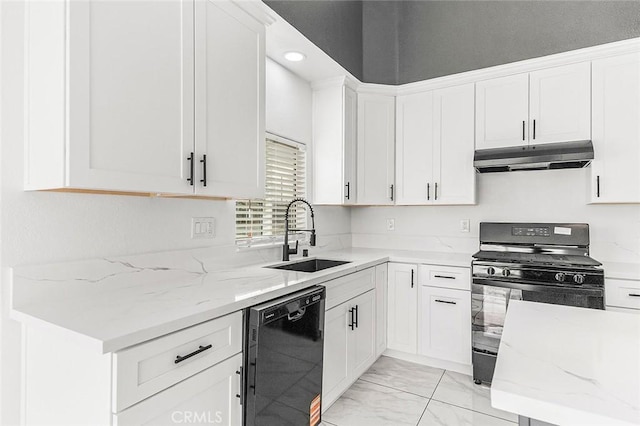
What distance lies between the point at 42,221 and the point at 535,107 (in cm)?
324

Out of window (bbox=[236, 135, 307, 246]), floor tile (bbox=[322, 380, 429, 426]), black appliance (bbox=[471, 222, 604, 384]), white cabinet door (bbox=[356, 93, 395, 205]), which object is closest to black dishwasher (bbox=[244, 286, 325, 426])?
floor tile (bbox=[322, 380, 429, 426])

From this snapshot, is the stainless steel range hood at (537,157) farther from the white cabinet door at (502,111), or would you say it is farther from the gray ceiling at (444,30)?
the gray ceiling at (444,30)

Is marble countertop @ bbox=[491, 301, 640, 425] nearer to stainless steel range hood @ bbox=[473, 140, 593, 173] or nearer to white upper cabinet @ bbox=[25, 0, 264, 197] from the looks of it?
white upper cabinet @ bbox=[25, 0, 264, 197]

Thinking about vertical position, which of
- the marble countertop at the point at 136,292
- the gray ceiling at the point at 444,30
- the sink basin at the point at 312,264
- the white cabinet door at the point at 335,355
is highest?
the gray ceiling at the point at 444,30

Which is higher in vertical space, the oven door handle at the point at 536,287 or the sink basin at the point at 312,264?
the sink basin at the point at 312,264

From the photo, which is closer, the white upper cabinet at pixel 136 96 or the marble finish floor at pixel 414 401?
the white upper cabinet at pixel 136 96

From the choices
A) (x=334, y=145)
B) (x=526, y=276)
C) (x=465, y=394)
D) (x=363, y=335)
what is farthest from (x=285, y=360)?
(x=334, y=145)

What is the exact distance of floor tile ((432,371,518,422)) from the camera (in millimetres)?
2301

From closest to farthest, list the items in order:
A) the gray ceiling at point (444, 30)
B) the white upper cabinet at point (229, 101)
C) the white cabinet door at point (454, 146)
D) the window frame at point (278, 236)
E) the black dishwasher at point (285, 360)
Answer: the black dishwasher at point (285, 360) → the white upper cabinet at point (229, 101) → the window frame at point (278, 236) → the gray ceiling at point (444, 30) → the white cabinet door at point (454, 146)

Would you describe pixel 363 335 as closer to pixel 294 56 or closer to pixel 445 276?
pixel 445 276

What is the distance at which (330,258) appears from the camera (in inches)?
112

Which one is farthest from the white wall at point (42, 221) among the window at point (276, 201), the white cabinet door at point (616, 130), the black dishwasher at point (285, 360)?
the white cabinet door at point (616, 130)

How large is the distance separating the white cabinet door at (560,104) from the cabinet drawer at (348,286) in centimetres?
168

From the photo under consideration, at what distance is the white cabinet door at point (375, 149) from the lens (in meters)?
3.27
